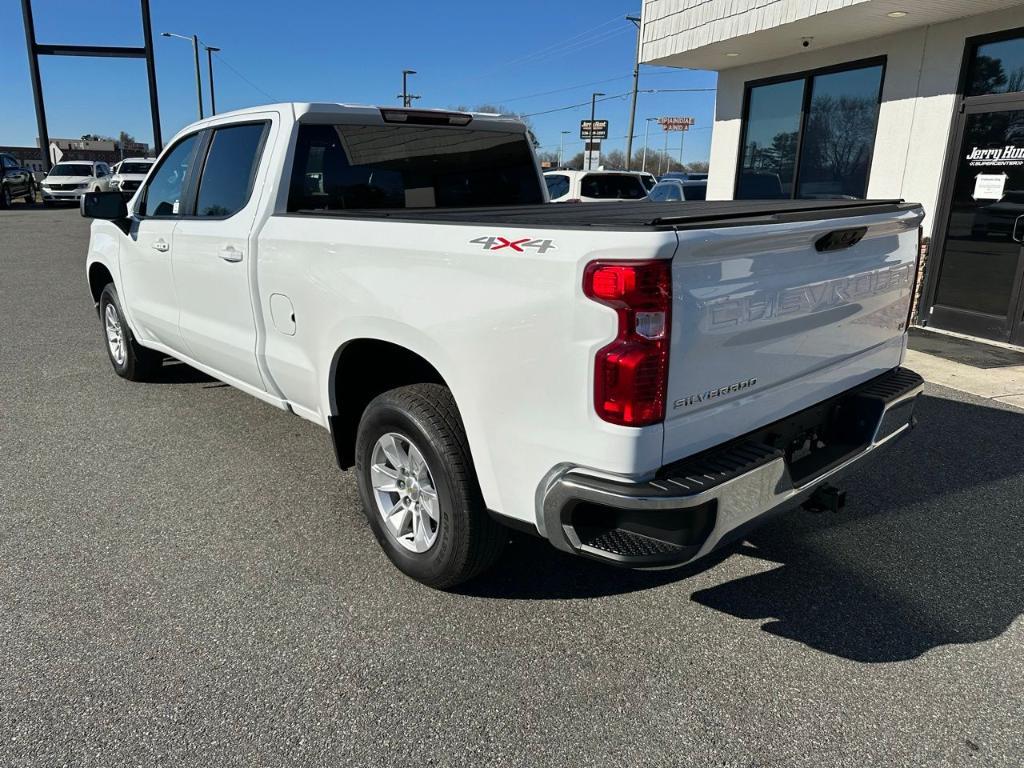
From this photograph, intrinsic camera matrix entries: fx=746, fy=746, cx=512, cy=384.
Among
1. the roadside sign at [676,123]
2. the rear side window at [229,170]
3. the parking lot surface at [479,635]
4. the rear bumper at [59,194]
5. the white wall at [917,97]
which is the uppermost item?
the roadside sign at [676,123]

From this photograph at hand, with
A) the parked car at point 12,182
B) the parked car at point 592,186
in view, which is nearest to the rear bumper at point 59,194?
the parked car at point 12,182

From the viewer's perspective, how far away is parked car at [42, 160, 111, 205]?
2866 centimetres

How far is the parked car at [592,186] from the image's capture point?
47.2 feet

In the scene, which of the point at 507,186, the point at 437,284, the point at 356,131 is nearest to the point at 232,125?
the point at 356,131

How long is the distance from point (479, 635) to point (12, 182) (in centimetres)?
3186

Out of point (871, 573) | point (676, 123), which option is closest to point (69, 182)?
point (871, 573)

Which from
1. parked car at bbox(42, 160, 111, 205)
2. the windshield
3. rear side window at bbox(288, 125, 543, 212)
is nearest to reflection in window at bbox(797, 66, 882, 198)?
rear side window at bbox(288, 125, 543, 212)

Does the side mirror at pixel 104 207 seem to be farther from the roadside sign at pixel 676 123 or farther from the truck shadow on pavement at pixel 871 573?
the roadside sign at pixel 676 123

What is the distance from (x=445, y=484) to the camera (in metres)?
2.71

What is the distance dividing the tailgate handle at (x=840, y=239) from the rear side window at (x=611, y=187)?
12022 millimetres

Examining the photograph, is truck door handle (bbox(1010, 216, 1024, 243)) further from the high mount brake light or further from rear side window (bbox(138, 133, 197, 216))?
rear side window (bbox(138, 133, 197, 216))

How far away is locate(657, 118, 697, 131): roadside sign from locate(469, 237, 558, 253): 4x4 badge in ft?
255

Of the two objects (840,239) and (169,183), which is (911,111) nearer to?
(840,239)

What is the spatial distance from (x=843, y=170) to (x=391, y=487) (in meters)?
8.49
